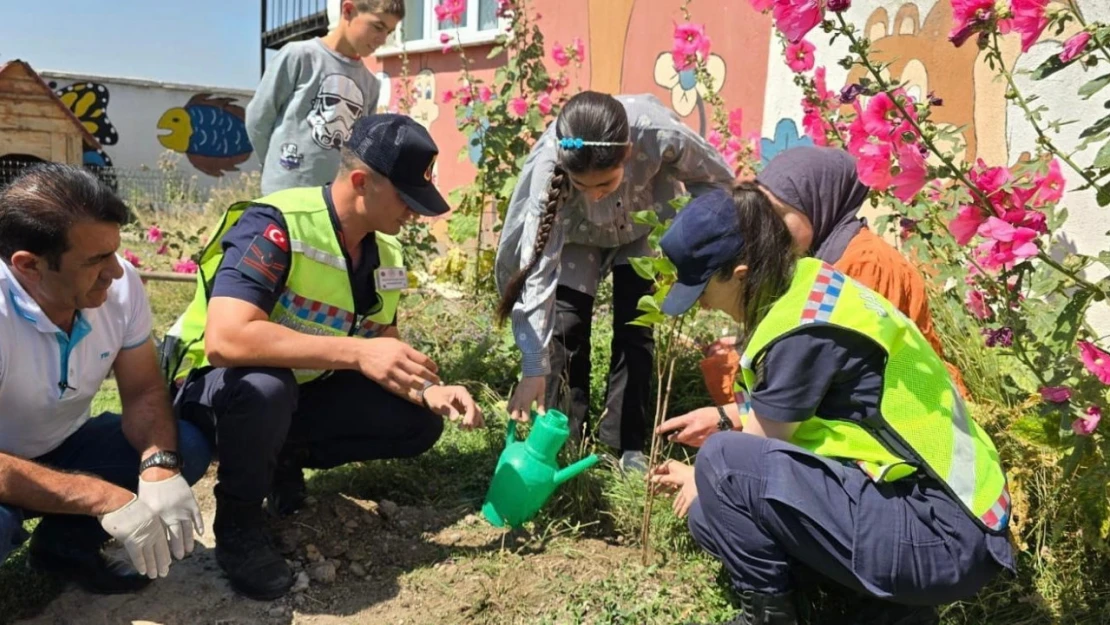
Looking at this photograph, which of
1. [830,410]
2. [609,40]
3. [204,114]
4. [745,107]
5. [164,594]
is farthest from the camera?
[204,114]

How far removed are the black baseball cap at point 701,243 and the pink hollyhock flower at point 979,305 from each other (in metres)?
0.82

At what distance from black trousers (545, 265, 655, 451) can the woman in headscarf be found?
1.70 feet

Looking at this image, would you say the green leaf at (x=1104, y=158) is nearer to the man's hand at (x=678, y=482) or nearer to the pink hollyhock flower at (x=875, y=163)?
the pink hollyhock flower at (x=875, y=163)

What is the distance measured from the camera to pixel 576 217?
3.00 meters

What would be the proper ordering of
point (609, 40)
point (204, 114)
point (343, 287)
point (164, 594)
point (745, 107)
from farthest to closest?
1. point (204, 114)
2. point (609, 40)
3. point (745, 107)
4. point (343, 287)
5. point (164, 594)

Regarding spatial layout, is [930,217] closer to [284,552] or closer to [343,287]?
[343,287]

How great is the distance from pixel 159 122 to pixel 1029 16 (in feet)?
54.2

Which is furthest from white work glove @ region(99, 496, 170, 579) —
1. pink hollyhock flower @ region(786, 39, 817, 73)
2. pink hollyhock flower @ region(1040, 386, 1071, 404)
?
pink hollyhock flower @ region(786, 39, 817, 73)

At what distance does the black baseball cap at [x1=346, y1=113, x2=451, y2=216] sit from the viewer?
2285mm

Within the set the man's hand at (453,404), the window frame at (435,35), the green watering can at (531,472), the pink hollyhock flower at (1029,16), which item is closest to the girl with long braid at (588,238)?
the green watering can at (531,472)

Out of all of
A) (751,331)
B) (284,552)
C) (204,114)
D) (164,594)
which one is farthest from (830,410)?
(204,114)

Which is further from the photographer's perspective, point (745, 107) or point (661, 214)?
point (745, 107)

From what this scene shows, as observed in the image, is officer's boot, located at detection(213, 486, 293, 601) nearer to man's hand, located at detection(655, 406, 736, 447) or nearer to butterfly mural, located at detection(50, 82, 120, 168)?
man's hand, located at detection(655, 406, 736, 447)

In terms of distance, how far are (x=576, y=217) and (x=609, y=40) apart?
3.18 meters
